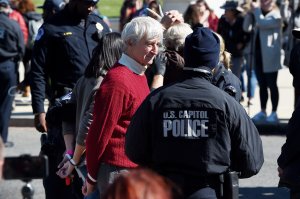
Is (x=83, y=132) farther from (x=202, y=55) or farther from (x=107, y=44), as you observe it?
(x=202, y=55)

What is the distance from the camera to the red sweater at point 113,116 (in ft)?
18.0

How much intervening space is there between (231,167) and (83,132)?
1.15 metres

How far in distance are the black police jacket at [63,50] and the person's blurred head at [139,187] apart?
13.6 feet

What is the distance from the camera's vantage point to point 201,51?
5.20m

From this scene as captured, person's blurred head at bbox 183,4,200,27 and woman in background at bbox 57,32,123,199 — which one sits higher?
woman in background at bbox 57,32,123,199

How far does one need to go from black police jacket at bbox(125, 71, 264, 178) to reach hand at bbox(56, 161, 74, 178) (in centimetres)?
116

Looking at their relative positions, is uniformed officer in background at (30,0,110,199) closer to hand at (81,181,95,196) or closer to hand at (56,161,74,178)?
hand at (56,161,74,178)

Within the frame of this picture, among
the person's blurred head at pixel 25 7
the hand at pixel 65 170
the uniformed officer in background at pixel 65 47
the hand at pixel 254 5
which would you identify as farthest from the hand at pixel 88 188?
the person's blurred head at pixel 25 7

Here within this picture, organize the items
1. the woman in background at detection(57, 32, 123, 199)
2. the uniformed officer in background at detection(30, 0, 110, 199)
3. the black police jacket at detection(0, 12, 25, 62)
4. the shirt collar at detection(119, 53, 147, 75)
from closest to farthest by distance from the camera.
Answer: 1. the shirt collar at detection(119, 53, 147, 75)
2. the woman in background at detection(57, 32, 123, 199)
3. the uniformed officer in background at detection(30, 0, 110, 199)
4. the black police jacket at detection(0, 12, 25, 62)

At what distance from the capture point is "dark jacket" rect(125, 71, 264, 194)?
5.07 meters

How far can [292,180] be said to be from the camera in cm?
605

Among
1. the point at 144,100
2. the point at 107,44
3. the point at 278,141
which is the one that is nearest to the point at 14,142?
the point at 278,141

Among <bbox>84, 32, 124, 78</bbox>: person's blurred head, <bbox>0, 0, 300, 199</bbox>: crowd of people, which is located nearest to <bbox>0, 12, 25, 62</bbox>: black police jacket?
<bbox>0, 0, 300, 199</bbox>: crowd of people

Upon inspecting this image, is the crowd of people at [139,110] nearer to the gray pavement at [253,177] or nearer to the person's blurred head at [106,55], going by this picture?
the person's blurred head at [106,55]
